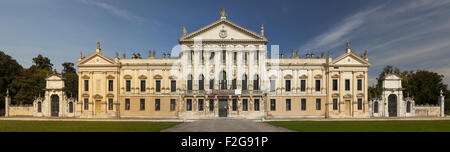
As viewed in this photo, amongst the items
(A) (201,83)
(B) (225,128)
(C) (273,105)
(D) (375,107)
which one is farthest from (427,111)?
(B) (225,128)

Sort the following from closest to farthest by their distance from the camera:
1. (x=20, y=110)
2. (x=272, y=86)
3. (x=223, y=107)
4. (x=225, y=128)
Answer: (x=225, y=128) < (x=223, y=107) < (x=272, y=86) < (x=20, y=110)

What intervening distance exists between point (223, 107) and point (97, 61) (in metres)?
19.6

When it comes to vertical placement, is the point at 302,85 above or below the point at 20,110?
above

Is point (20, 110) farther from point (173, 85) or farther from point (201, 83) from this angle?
point (201, 83)

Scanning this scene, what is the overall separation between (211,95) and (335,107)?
704 inches

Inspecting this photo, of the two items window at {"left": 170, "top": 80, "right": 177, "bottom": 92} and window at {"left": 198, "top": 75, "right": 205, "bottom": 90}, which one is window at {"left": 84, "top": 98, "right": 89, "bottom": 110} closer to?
window at {"left": 170, "top": 80, "right": 177, "bottom": 92}

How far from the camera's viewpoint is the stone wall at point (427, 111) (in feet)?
148

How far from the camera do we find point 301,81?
4597cm

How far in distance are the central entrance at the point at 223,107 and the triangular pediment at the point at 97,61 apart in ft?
53.9

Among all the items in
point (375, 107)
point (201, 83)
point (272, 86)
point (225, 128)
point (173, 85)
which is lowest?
point (375, 107)

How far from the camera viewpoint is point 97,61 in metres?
46.0

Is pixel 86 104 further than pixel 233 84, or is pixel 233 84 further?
pixel 86 104

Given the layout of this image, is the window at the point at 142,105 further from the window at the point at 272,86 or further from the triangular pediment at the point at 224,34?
the window at the point at 272,86
